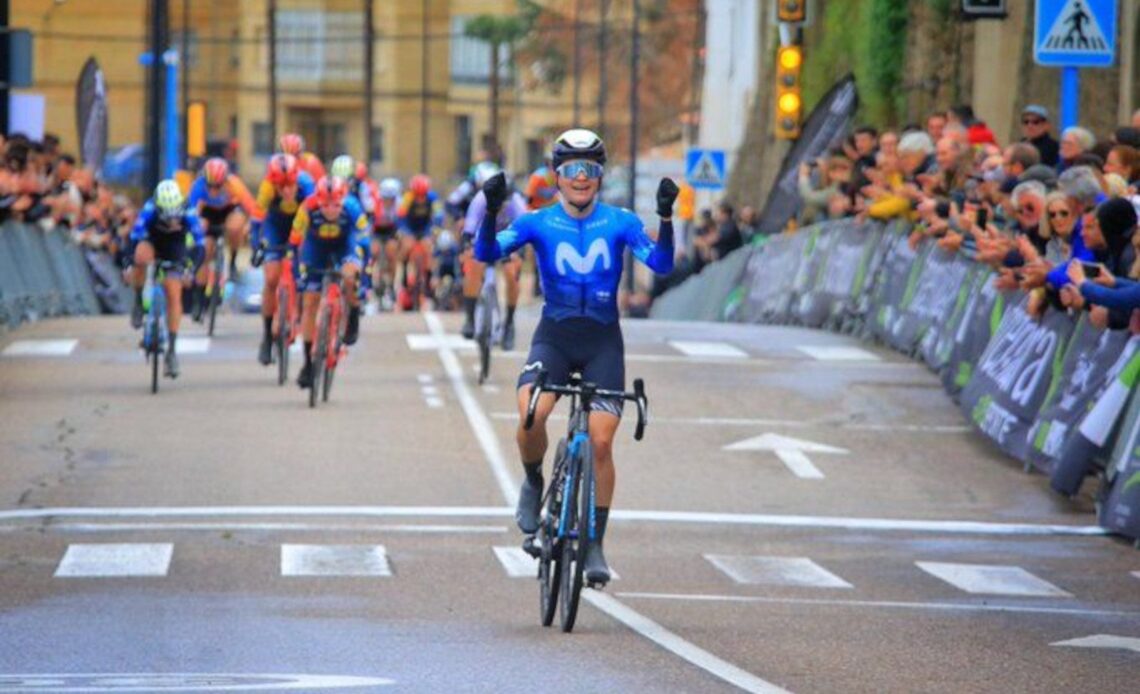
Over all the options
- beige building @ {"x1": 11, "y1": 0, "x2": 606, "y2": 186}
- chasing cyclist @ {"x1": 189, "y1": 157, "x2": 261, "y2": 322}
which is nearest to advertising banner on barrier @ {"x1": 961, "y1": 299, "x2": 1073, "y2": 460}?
chasing cyclist @ {"x1": 189, "y1": 157, "x2": 261, "y2": 322}

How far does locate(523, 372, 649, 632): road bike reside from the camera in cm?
1291

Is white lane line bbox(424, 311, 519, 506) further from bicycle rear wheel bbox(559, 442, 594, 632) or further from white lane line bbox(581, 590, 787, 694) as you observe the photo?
bicycle rear wheel bbox(559, 442, 594, 632)

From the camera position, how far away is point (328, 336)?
80.2 feet

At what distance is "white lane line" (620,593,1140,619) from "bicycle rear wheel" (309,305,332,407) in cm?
980

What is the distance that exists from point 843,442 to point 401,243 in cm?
2681

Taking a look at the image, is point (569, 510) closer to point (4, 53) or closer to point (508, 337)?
point (508, 337)

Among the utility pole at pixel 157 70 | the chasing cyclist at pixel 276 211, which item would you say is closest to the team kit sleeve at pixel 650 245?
the chasing cyclist at pixel 276 211

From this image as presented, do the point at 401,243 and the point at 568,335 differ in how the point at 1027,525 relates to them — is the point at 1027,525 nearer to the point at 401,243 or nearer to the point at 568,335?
the point at 568,335

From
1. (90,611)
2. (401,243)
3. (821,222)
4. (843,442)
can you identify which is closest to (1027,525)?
(843,442)

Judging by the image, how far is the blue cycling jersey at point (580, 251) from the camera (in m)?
13.7

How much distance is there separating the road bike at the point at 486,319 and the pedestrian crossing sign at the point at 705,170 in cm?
2856

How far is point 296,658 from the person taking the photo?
1165cm

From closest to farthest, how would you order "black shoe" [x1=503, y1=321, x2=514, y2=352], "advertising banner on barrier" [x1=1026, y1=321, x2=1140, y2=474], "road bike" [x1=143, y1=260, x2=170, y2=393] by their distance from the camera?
"advertising banner on barrier" [x1=1026, y1=321, x2=1140, y2=474] < "road bike" [x1=143, y1=260, x2=170, y2=393] < "black shoe" [x1=503, y1=321, x2=514, y2=352]

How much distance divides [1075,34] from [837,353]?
7.95 meters
